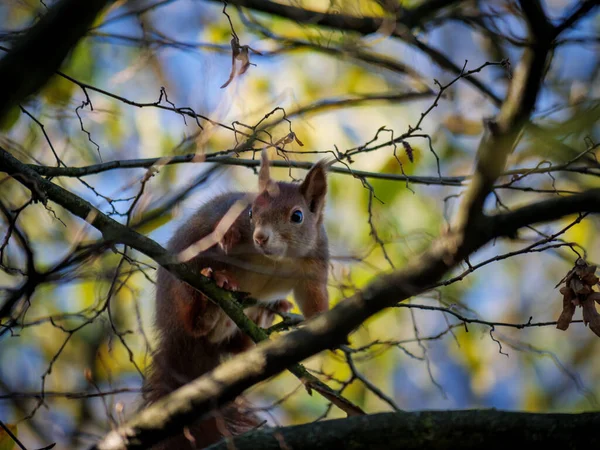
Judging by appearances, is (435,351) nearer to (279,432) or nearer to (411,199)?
(411,199)

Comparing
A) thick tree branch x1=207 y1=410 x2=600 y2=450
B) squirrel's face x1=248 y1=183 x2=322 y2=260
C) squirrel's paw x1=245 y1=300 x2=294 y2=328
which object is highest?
squirrel's face x1=248 y1=183 x2=322 y2=260

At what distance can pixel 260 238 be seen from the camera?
11.9 ft

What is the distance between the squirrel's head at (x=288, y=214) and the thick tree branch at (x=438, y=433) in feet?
5.28

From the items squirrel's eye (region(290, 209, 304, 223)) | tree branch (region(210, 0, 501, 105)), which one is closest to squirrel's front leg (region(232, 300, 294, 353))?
squirrel's eye (region(290, 209, 304, 223))

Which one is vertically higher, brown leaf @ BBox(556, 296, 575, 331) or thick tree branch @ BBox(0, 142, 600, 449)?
brown leaf @ BBox(556, 296, 575, 331)

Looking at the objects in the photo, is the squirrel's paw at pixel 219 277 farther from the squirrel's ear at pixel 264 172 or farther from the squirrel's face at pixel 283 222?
the squirrel's ear at pixel 264 172

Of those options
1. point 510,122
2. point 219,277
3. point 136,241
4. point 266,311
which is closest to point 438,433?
point 510,122

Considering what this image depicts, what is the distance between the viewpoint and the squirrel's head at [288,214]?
12.3ft

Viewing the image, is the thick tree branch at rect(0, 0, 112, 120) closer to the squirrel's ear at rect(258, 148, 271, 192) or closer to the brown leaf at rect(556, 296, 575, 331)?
the squirrel's ear at rect(258, 148, 271, 192)

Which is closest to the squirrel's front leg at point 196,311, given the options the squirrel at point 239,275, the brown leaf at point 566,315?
the squirrel at point 239,275

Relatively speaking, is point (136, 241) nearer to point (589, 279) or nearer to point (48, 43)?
point (48, 43)

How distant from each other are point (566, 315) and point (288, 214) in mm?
1896

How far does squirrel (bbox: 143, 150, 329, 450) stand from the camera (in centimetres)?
378

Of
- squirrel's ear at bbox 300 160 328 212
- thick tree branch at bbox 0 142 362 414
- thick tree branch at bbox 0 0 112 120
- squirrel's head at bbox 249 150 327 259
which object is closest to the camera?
thick tree branch at bbox 0 0 112 120
